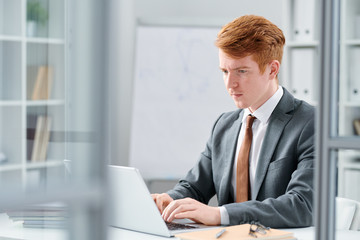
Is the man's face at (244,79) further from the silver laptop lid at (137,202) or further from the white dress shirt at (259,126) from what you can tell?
the silver laptop lid at (137,202)

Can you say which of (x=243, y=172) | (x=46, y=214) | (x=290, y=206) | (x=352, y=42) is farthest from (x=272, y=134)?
(x=46, y=214)

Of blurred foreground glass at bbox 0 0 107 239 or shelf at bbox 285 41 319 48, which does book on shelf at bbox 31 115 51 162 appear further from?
shelf at bbox 285 41 319 48

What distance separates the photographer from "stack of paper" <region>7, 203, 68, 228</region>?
665 millimetres

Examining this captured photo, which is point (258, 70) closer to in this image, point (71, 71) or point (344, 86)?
point (344, 86)

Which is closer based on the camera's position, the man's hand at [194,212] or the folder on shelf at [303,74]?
the man's hand at [194,212]

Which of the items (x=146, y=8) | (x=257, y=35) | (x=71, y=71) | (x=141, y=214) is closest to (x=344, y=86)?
(x=71, y=71)

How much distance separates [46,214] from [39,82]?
16cm

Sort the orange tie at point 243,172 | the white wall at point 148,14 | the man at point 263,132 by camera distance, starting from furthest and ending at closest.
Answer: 1. the white wall at point 148,14
2. the orange tie at point 243,172
3. the man at point 263,132

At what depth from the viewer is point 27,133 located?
2.21 ft

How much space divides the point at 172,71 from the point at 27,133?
309 centimetres

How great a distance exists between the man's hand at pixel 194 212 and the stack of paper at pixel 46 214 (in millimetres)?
1083

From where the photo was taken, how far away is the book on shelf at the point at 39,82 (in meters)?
0.66

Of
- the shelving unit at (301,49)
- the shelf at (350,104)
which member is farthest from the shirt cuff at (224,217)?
the shelving unit at (301,49)

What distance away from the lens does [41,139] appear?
68cm
